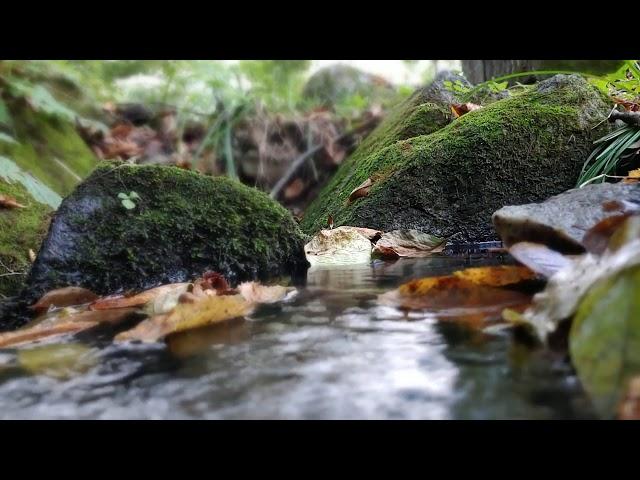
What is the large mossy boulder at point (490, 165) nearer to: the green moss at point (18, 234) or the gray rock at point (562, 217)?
the gray rock at point (562, 217)

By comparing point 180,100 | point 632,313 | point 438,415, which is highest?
point 180,100

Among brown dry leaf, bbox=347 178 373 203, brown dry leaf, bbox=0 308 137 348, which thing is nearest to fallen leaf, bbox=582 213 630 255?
brown dry leaf, bbox=0 308 137 348

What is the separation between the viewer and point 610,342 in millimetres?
833

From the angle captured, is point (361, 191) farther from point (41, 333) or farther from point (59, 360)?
point (59, 360)

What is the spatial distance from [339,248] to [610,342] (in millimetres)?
2242

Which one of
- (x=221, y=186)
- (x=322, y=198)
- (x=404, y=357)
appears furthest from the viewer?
(x=322, y=198)

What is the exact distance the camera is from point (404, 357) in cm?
107

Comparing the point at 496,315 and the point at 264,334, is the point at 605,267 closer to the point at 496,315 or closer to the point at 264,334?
the point at 496,315

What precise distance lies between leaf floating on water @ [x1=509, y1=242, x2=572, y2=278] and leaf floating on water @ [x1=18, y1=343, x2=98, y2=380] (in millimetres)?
1178

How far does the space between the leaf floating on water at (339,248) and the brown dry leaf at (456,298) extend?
1348 millimetres

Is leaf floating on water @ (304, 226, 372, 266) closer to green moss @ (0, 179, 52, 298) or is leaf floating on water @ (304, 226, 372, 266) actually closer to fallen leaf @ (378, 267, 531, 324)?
fallen leaf @ (378, 267, 531, 324)

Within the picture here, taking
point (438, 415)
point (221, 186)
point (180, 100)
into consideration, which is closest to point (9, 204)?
point (221, 186)

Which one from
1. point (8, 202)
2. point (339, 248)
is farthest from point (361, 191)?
point (8, 202)

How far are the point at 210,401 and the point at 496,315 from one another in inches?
29.6
